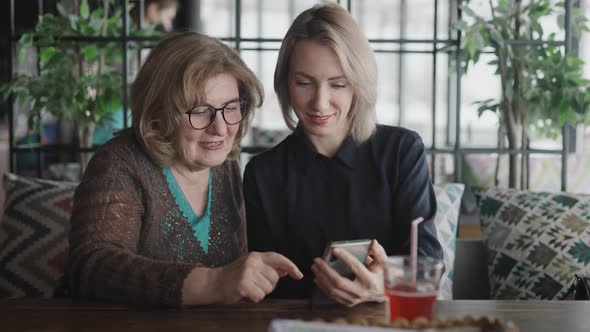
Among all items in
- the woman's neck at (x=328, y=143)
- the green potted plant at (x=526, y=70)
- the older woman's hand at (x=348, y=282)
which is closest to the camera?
the older woman's hand at (x=348, y=282)

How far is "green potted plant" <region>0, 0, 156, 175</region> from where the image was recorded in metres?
2.66

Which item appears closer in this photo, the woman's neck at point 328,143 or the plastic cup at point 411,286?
the plastic cup at point 411,286

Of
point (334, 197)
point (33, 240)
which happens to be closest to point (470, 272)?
point (334, 197)

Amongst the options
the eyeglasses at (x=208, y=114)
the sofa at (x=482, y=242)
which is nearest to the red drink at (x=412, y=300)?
the eyeglasses at (x=208, y=114)

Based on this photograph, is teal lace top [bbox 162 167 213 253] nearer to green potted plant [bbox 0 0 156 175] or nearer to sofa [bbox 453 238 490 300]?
sofa [bbox 453 238 490 300]

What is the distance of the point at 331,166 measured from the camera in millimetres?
1868

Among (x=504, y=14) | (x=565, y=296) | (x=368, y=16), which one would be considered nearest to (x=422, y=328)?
(x=565, y=296)

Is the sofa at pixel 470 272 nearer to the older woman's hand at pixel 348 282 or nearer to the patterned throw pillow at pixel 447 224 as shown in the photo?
the patterned throw pillow at pixel 447 224

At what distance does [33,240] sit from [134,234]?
36.2 inches

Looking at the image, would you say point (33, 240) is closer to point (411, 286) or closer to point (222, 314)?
point (222, 314)

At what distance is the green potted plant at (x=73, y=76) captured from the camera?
2658 mm

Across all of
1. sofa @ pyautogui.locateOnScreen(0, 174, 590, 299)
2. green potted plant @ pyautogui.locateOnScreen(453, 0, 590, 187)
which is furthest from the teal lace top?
green potted plant @ pyautogui.locateOnScreen(453, 0, 590, 187)

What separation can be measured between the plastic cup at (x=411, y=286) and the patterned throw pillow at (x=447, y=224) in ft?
3.64

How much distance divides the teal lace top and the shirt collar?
34 centimetres
